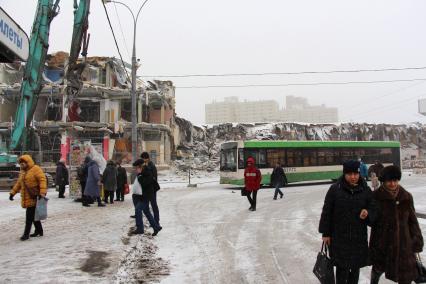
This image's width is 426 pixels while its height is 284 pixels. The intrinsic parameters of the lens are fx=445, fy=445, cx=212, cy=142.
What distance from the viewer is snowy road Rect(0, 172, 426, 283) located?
6172mm

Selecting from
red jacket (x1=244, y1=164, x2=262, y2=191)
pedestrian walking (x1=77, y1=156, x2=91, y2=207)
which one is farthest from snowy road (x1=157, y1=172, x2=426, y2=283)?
pedestrian walking (x1=77, y1=156, x2=91, y2=207)

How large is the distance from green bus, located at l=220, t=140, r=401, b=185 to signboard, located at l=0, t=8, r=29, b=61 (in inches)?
817

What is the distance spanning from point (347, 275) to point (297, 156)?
23320 millimetres

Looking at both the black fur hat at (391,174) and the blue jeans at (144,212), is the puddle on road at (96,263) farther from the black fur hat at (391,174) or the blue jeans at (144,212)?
the black fur hat at (391,174)

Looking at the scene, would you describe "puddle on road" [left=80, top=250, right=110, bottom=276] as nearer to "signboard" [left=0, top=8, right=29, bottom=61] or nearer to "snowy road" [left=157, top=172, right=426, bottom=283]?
"snowy road" [left=157, top=172, right=426, bottom=283]

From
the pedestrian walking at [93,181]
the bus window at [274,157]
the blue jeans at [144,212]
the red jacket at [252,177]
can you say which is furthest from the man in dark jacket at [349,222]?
the bus window at [274,157]

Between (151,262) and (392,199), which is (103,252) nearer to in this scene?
(151,262)

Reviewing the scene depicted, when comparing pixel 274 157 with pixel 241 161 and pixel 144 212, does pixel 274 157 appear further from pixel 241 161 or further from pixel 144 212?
pixel 144 212

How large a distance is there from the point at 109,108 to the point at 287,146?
62.8ft

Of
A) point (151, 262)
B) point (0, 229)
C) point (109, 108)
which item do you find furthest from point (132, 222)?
point (109, 108)

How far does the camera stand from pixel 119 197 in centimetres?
1805

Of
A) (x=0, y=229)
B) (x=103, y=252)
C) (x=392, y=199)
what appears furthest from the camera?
(x=0, y=229)

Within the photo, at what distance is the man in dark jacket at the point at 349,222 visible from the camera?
4.56 m

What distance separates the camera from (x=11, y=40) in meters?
4.87
